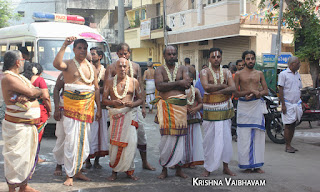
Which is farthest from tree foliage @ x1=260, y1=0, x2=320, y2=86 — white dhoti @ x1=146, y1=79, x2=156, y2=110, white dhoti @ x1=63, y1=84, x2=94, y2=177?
white dhoti @ x1=63, y1=84, x2=94, y2=177

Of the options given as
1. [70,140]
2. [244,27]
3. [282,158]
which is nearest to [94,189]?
[70,140]

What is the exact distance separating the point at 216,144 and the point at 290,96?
2783 millimetres

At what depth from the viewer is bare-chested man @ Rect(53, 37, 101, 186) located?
18.5 ft

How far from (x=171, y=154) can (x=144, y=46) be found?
27089 mm

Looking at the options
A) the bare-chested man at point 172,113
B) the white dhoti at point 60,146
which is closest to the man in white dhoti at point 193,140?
the bare-chested man at point 172,113

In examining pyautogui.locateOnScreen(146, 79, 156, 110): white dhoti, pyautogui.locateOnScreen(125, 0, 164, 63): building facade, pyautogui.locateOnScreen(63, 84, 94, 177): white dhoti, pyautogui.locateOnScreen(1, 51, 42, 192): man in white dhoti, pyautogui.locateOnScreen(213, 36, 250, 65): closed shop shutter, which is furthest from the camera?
pyautogui.locateOnScreen(125, 0, 164, 63): building facade

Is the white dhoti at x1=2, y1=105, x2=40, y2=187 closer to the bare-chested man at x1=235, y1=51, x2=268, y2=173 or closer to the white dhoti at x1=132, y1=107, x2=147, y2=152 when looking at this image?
the white dhoti at x1=132, y1=107, x2=147, y2=152

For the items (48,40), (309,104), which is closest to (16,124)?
(48,40)

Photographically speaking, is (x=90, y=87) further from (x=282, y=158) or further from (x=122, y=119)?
(x=282, y=158)

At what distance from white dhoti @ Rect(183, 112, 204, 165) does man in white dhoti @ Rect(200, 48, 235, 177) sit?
123 millimetres

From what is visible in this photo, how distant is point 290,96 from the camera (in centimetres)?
820

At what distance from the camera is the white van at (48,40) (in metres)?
9.88

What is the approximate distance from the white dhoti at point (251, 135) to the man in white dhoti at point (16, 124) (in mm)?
3357

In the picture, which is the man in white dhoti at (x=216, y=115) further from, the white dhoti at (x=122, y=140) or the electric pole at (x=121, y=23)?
the electric pole at (x=121, y=23)
